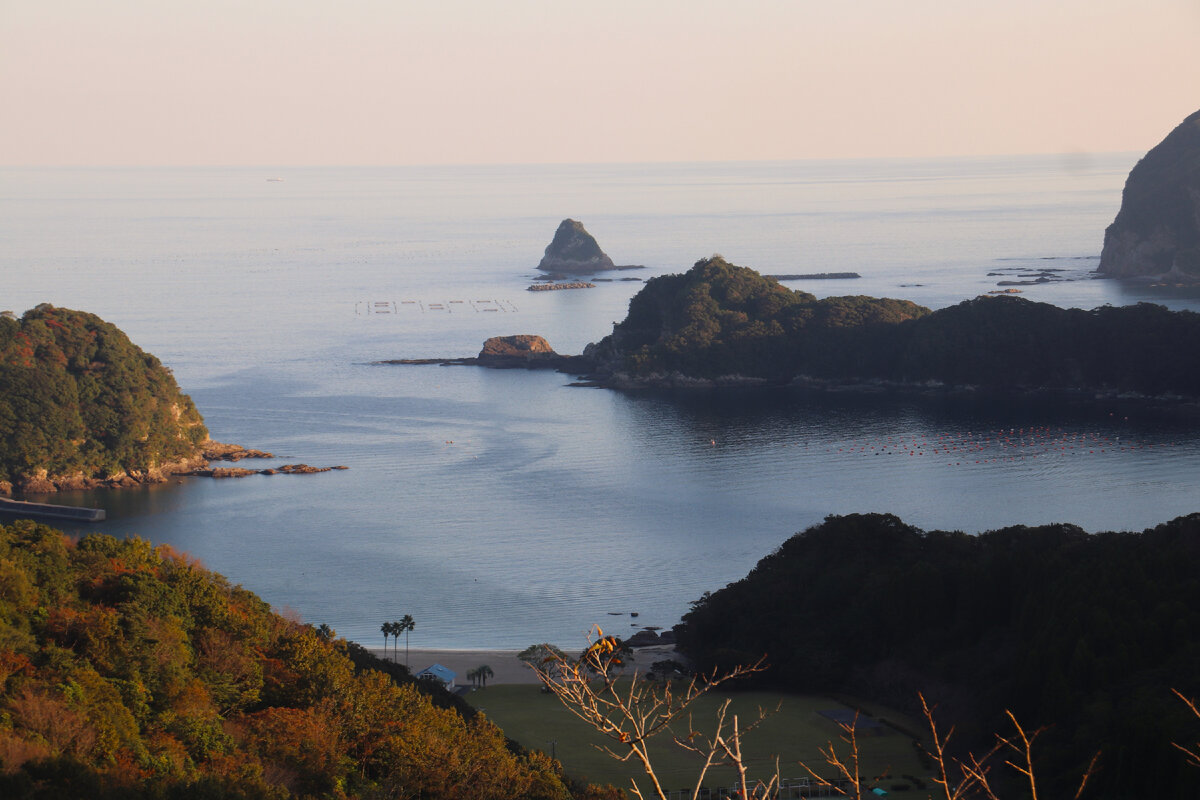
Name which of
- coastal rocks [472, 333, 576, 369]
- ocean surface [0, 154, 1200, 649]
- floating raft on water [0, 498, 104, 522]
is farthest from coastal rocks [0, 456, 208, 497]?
coastal rocks [472, 333, 576, 369]

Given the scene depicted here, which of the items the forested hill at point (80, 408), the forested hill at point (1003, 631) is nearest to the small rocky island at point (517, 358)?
the forested hill at point (80, 408)

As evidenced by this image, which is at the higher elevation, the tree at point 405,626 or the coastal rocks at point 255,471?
the coastal rocks at point 255,471

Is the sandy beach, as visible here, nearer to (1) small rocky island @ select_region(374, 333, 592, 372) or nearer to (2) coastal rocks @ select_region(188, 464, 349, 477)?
(2) coastal rocks @ select_region(188, 464, 349, 477)

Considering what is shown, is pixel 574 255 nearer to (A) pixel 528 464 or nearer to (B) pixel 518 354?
(B) pixel 518 354

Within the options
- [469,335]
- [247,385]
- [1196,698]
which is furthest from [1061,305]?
[1196,698]

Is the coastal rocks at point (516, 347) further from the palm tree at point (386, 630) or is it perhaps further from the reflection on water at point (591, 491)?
the palm tree at point (386, 630)

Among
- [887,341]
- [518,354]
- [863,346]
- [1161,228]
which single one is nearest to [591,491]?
[863,346]
